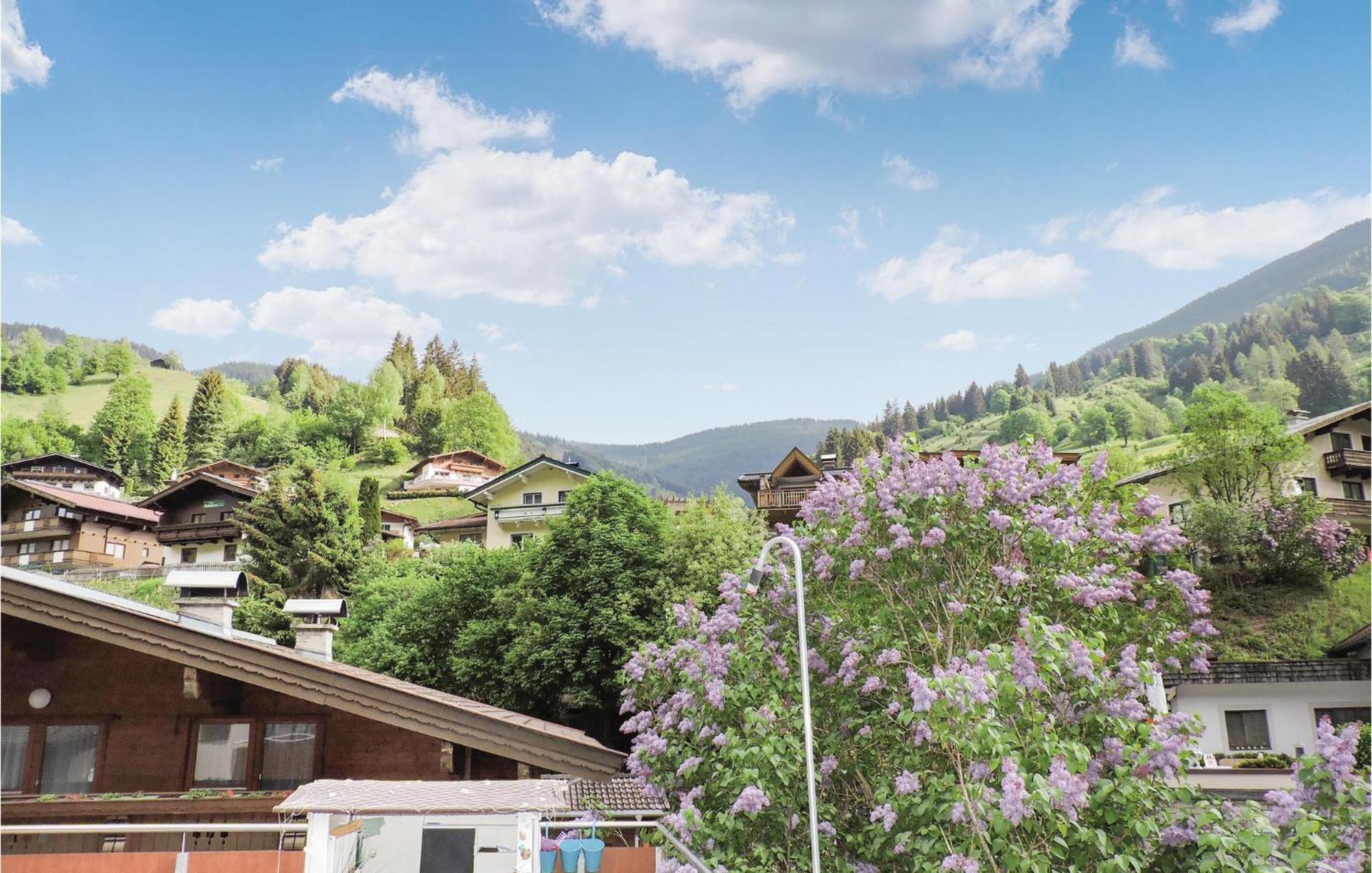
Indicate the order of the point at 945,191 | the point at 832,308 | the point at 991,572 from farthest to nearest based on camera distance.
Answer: the point at 832,308 → the point at 945,191 → the point at 991,572

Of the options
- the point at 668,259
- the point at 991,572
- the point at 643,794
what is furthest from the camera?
the point at 668,259

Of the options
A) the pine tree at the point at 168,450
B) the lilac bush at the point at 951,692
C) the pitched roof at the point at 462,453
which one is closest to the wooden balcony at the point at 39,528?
the pitched roof at the point at 462,453

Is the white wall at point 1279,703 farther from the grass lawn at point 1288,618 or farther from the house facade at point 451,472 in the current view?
the house facade at point 451,472

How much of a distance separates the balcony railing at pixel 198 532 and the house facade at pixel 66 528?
6.57ft

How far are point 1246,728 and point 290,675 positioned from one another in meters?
30.3

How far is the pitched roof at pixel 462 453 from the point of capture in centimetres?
11012

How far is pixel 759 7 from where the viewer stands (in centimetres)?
2995

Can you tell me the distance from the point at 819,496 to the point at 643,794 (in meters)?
5.52

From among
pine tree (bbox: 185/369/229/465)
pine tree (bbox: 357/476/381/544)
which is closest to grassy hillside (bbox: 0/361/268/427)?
pine tree (bbox: 185/369/229/465)

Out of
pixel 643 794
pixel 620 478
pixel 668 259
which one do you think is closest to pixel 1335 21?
pixel 620 478

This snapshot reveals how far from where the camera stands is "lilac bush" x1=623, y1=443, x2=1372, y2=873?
9.06 m

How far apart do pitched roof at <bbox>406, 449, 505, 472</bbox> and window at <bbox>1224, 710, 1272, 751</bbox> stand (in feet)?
291

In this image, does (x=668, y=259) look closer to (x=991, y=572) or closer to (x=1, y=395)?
(x=991, y=572)

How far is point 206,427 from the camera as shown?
125 meters
